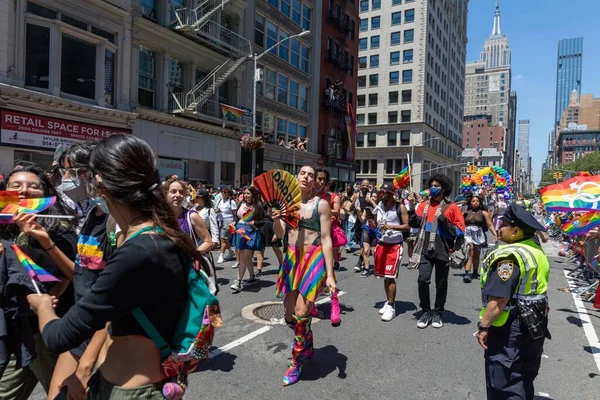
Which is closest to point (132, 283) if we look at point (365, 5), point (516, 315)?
point (516, 315)

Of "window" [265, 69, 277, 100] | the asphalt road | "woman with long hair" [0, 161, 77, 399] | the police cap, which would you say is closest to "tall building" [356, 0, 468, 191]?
"window" [265, 69, 277, 100]

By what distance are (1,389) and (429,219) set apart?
511cm

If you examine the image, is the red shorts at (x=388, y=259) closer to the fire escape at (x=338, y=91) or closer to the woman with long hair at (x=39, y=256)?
the woman with long hair at (x=39, y=256)

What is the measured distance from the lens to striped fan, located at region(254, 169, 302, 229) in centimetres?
403

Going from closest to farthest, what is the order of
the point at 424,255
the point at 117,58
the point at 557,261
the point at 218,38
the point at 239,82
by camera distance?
1. the point at 424,255
2. the point at 557,261
3. the point at 117,58
4. the point at 218,38
5. the point at 239,82

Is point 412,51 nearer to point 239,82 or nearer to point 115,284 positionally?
point 239,82

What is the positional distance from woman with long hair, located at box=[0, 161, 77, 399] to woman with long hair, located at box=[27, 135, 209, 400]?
0.84m

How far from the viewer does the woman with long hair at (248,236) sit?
734 centimetres

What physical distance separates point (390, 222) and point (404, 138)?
5526cm

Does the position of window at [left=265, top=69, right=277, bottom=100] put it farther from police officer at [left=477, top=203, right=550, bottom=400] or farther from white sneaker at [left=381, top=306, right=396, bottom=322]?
police officer at [left=477, top=203, right=550, bottom=400]

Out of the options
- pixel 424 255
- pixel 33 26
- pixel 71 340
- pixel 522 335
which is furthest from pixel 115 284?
pixel 33 26

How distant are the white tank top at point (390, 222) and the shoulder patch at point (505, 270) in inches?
133

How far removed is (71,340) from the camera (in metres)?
1.50

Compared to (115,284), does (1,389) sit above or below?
below
